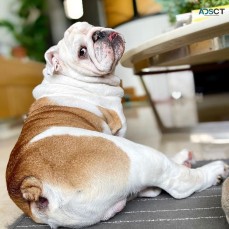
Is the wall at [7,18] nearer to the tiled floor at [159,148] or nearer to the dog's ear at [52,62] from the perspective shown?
the tiled floor at [159,148]

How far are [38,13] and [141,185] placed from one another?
5.92m

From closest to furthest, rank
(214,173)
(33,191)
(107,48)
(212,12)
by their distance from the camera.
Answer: (33,191) < (214,173) < (107,48) < (212,12)

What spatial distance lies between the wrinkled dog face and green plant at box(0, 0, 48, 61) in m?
4.71

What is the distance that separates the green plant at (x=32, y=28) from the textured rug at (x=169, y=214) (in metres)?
5.17

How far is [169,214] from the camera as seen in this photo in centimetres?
114

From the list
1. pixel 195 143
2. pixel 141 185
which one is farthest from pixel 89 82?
pixel 195 143

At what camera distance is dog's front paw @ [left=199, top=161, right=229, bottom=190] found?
1.31 meters

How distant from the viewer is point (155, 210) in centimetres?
120

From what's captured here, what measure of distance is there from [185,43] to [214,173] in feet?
2.70

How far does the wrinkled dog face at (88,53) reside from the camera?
1.49 metres

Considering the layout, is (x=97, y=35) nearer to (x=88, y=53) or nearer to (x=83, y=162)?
(x=88, y=53)

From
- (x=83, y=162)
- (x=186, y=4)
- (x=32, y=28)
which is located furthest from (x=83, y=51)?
(x=32, y=28)

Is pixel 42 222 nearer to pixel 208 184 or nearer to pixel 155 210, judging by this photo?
pixel 155 210

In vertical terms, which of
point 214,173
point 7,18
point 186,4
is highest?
point 186,4
